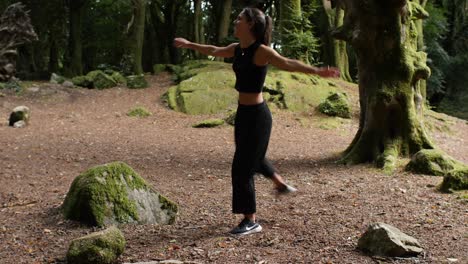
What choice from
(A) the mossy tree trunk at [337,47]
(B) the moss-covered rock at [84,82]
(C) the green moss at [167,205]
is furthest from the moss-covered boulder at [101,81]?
(C) the green moss at [167,205]

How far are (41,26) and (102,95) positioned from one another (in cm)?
1065

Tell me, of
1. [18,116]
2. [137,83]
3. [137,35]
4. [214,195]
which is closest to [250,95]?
[214,195]

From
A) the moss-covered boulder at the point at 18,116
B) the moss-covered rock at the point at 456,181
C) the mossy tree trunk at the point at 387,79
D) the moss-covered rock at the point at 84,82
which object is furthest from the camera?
the moss-covered rock at the point at 84,82

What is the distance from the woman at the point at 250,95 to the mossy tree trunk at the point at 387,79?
432 cm

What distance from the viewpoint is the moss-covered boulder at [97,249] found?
4.09 meters

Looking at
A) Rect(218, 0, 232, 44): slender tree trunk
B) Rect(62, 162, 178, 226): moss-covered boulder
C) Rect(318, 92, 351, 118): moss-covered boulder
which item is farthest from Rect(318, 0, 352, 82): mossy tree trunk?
Rect(62, 162, 178, 226): moss-covered boulder

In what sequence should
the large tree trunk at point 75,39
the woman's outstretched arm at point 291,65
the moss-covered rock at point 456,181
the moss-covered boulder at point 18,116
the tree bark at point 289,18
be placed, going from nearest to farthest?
the woman's outstretched arm at point 291,65 → the moss-covered rock at point 456,181 → the moss-covered boulder at point 18,116 → the tree bark at point 289,18 → the large tree trunk at point 75,39

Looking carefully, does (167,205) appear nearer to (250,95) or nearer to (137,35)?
(250,95)

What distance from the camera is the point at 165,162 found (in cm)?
888

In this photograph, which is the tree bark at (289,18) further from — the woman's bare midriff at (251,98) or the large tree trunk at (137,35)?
the woman's bare midriff at (251,98)

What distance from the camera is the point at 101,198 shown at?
5125 mm

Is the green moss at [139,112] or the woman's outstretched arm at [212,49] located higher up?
the woman's outstretched arm at [212,49]

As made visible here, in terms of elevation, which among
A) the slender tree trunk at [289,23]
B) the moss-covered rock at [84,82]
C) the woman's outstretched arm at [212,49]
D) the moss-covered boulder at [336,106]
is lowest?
the moss-covered boulder at [336,106]

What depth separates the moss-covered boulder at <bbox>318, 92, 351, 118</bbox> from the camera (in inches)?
550
